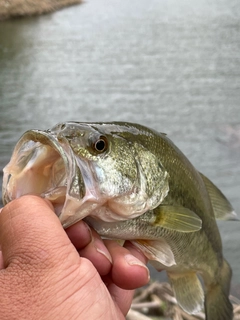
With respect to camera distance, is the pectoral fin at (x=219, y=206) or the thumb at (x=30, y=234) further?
the pectoral fin at (x=219, y=206)

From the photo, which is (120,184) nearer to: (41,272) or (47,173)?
(47,173)

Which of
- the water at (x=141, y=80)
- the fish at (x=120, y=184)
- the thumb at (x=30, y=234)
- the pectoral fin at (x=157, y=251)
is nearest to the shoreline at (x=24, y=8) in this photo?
the water at (x=141, y=80)

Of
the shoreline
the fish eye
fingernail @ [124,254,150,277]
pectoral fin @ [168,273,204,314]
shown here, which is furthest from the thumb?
the shoreline

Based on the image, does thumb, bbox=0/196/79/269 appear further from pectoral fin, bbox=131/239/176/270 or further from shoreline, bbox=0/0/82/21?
shoreline, bbox=0/0/82/21

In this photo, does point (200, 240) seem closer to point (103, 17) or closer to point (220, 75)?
point (220, 75)

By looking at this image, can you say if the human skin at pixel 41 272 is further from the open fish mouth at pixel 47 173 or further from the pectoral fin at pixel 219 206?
the pectoral fin at pixel 219 206

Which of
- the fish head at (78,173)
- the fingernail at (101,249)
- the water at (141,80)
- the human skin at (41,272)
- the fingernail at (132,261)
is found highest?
the fish head at (78,173)
